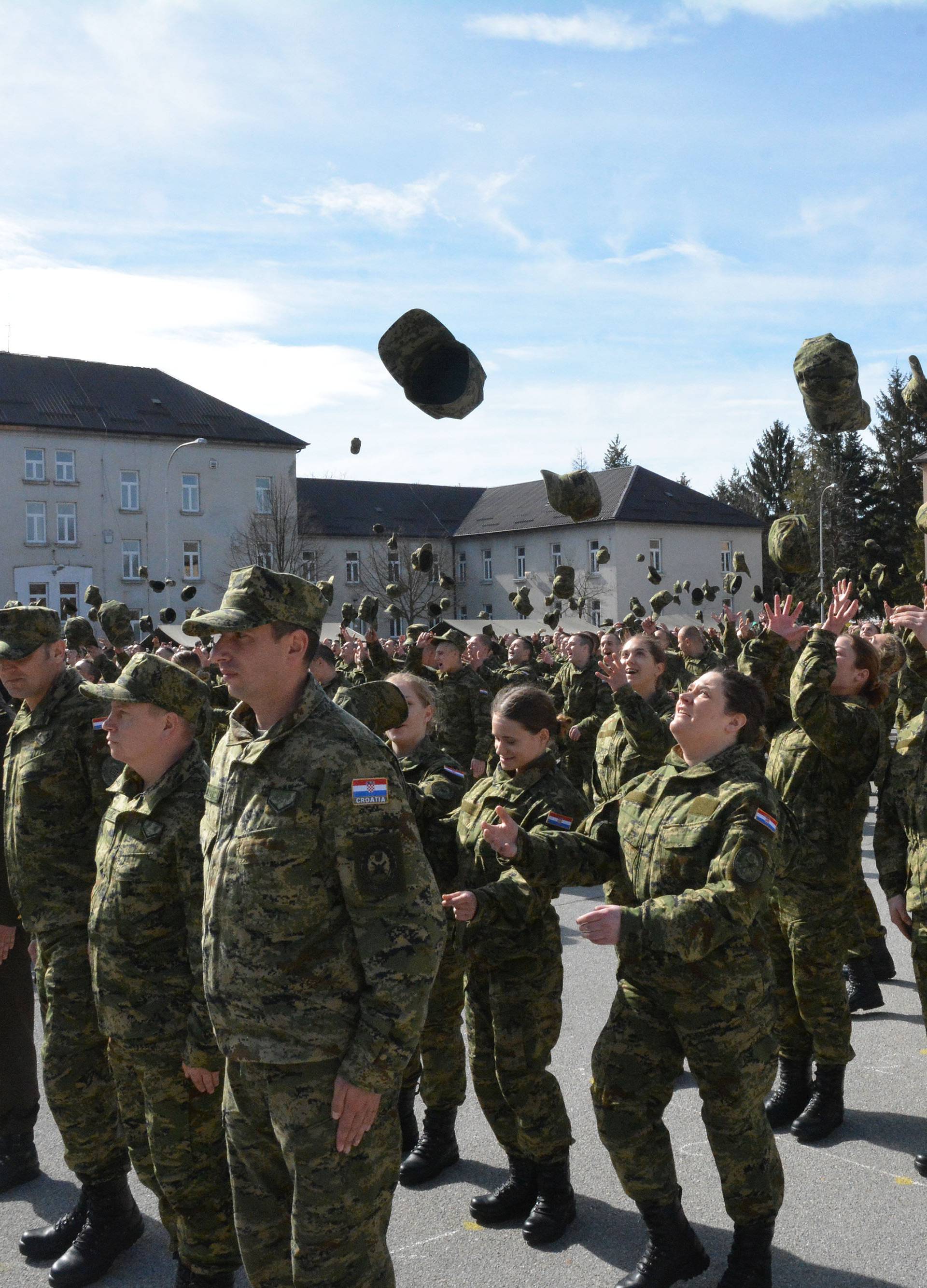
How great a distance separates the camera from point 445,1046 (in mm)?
4727

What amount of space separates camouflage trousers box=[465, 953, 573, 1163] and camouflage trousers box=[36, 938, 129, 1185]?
1420 mm

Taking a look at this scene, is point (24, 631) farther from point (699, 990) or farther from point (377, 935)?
point (699, 990)

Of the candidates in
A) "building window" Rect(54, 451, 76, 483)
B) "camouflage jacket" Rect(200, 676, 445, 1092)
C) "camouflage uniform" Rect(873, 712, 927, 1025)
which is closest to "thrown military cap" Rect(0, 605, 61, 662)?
"camouflage jacket" Rect(200, 676, 445, 1092)

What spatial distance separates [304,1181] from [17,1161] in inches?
101

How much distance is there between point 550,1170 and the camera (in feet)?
13.8

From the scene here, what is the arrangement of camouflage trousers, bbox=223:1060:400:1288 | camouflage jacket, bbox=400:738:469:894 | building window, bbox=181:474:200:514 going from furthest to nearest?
building window, bbox=181:474:200:514 < camouflage jacket, bbox=400:738:469:894 < camouflage trousers, bbox=223:1060:400:1288

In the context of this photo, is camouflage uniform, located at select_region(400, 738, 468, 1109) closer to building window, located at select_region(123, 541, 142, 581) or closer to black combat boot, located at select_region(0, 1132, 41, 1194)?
black combat boot, located at select_region(0, 1132, 41, 1194)

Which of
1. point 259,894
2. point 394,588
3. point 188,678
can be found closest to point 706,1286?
point 259,894

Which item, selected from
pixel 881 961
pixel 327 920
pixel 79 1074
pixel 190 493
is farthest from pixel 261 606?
pixel 190 493

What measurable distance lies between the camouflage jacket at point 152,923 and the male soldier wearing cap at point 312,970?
66 cm

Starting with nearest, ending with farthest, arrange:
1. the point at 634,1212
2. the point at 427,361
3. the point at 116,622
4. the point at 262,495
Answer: the point at 427,361
the point at 634,1212
the point at 116,622
the point at 262,495

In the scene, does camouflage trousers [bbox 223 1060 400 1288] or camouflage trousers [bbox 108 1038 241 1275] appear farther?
camouflage trousers [bbox 108 1038 241 1275]

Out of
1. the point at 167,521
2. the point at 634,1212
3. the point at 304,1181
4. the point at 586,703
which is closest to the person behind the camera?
the point at 304,1181

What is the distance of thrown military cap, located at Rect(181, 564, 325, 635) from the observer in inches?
118
